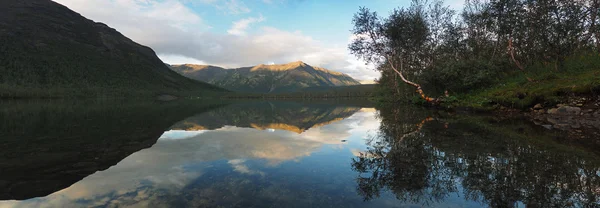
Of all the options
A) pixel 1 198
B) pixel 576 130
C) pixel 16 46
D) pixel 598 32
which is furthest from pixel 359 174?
pixel 16 46

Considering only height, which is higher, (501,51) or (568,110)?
(501,51)

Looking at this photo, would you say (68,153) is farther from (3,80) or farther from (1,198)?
(3,80)

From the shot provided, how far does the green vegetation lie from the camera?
2230cm

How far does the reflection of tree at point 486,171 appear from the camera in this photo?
499 cm

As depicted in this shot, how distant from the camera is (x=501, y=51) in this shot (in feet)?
114

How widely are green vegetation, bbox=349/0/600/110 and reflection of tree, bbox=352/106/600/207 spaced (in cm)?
1429

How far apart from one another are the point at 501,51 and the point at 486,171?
36.9 meters

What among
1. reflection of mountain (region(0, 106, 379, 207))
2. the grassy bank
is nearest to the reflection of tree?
reflection of mountain (region(0, 106, 379, 207))

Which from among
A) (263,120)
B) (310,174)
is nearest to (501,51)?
(263,120)

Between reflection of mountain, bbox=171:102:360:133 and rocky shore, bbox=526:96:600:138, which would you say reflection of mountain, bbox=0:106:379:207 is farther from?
rocky shore, bbox=526:96:600:138

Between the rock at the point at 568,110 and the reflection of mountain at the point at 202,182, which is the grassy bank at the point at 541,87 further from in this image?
the reflection of mountain at the point at 202,182

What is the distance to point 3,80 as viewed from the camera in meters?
144

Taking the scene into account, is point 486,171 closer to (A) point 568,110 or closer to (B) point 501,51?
(A) point 568,110

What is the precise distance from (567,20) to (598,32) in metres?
3.84
